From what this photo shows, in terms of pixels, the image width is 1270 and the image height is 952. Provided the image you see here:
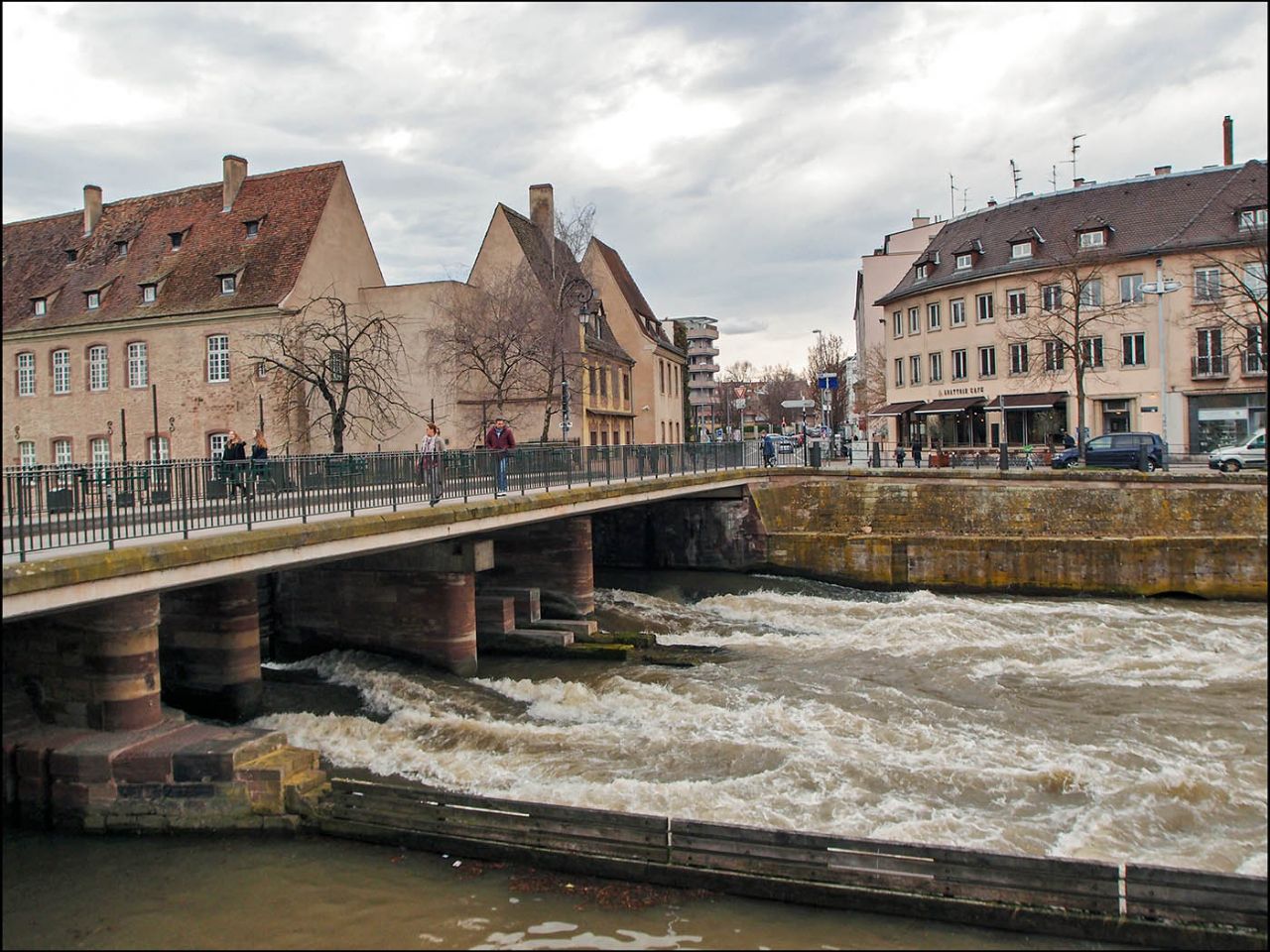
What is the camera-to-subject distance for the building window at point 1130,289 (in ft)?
135

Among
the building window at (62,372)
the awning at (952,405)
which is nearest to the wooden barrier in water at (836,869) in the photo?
the building window at (62,372)

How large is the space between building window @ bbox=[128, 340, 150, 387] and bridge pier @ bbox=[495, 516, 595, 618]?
1937 centimetres

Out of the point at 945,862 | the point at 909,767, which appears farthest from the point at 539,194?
the point at 945,862

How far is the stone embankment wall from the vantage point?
27.8 m

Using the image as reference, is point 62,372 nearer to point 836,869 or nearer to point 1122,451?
point 836,869

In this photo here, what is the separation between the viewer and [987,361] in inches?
1850

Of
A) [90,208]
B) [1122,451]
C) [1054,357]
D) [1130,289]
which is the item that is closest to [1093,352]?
[1054,357]

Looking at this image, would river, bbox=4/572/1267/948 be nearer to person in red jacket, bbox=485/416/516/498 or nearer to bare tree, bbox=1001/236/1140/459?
person in red jacket, bbox=485/416/516/498

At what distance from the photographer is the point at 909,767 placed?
13.3 metres

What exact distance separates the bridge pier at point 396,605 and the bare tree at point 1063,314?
2803 centimetres

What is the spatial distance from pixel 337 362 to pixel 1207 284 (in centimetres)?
3107

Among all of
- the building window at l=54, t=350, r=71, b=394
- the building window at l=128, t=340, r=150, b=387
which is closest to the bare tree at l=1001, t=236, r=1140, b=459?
the building window at l=128, t=340, r=150, b=387

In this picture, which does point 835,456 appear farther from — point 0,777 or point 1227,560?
point 0,777

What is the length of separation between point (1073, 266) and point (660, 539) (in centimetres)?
1953
